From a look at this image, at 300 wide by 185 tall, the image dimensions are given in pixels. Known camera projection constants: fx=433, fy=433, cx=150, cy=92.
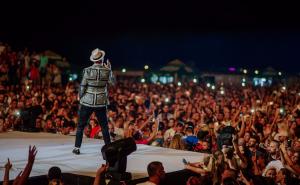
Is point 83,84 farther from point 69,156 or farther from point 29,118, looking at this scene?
point 29,118

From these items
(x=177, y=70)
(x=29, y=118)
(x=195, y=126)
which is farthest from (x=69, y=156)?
(x=177, y=70)

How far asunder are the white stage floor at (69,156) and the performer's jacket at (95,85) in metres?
0.82

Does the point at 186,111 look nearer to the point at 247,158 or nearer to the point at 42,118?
the point at 42,118

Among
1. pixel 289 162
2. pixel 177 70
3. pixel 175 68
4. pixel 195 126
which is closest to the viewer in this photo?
pixel 289 162

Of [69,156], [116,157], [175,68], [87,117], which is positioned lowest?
[69,156]

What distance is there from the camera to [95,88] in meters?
6.18

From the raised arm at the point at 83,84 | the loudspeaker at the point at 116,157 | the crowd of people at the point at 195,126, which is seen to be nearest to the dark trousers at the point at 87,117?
the raised arm at the point at 83,84

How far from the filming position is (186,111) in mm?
12164

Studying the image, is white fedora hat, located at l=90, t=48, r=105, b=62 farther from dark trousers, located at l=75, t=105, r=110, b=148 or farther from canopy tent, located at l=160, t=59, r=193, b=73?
canopy tent, located at l=160, t=59, r=193, b=73

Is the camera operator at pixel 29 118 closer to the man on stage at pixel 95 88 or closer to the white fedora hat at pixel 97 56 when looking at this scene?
the man on stage at pixel 95 88

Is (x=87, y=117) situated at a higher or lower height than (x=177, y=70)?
lower

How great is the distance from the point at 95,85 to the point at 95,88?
0.17ft

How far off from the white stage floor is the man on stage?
438mm

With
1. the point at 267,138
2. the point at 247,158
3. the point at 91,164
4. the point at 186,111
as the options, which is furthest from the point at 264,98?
the point at 91,164
